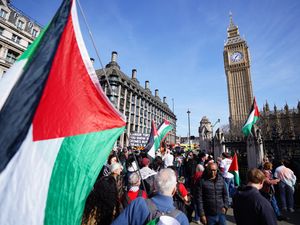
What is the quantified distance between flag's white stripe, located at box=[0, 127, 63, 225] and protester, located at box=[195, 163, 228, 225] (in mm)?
3021

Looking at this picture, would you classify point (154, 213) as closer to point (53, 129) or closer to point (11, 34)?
point (53, 129)

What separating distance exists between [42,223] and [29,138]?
86 cm

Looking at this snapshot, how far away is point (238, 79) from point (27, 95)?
7862cm

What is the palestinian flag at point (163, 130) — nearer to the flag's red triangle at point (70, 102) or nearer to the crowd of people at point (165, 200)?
the crowd of people at point (165, 200)

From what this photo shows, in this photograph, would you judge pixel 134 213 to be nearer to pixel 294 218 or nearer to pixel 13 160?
pixel 13 160

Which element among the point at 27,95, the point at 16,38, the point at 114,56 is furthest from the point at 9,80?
the point at 114,56

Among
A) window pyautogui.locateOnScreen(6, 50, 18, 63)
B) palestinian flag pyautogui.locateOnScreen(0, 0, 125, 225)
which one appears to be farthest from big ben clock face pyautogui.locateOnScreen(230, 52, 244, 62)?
palestinian flag pyautogui.locateOnScreen(0, 0, 125, 225)

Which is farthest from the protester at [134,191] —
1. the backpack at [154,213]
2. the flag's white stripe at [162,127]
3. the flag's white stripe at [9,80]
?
the flag's white stripe at [162,127]

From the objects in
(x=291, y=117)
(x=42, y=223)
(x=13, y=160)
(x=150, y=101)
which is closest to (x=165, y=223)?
(x=42, y=223)

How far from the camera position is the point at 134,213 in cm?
183

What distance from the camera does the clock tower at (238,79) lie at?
67.2 metres

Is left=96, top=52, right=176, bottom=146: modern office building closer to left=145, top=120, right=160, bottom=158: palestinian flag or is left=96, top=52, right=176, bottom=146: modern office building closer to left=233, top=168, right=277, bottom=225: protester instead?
left=145, top=120, right=160, bottom=158: palestinian flag

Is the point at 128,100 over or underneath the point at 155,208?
over

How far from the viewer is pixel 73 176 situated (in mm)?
1968
